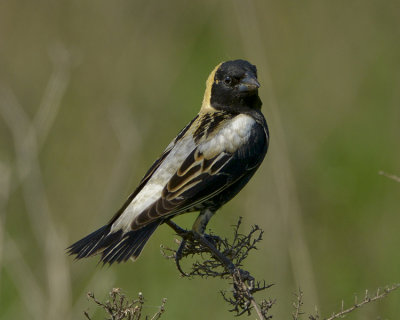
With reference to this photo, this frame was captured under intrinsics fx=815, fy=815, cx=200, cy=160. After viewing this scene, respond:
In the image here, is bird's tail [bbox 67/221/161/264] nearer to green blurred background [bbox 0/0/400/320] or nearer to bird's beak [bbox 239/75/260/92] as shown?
green blurred background [bbox 0/0/400/320]

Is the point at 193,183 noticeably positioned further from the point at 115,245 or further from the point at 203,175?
the point at 115,245

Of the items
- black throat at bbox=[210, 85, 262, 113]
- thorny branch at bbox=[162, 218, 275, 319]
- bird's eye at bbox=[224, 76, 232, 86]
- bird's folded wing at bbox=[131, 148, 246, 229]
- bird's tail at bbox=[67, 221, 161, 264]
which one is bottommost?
thorny branch at bbox=[162, 218, 275, 319]

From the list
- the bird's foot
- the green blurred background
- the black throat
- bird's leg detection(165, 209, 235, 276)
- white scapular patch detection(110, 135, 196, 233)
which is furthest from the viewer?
the green blurred background

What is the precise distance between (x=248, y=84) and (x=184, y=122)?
1.93m

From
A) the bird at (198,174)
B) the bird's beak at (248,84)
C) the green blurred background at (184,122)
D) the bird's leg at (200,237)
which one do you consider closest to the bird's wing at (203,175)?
the bird at (198,174)

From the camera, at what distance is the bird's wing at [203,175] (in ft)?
12.3

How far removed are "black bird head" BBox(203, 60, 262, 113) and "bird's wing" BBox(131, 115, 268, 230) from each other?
0.23m

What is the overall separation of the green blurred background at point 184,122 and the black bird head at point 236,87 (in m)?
0.34

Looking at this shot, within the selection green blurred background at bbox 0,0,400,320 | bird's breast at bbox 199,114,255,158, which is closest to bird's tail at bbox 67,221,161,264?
green blurred background at bbox 0,0,400,320

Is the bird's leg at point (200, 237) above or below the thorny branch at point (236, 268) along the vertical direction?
above

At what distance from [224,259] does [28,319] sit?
64.6 inches

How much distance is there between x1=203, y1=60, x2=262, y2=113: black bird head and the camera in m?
4.33

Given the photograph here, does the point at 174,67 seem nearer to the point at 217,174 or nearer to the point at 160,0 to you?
the point at 160,0

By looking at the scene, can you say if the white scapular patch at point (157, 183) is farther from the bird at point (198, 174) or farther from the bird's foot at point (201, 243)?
the bird's foot at point (201, 243)
